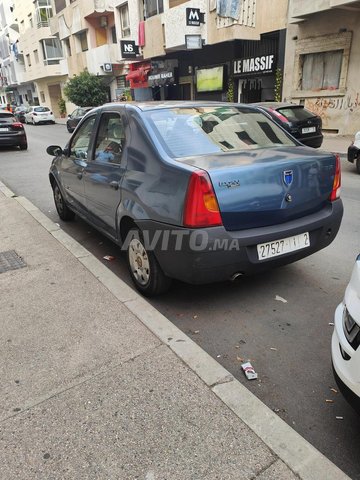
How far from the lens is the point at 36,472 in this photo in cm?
191

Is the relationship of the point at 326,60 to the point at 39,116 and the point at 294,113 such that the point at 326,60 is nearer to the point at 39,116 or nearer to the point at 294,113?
the point at 294,113

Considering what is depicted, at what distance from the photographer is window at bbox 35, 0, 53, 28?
137 feet

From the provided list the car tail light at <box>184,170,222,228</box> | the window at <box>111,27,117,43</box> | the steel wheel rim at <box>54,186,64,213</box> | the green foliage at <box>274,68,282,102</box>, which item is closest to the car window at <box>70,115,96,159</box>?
the steel wheel rim at <box>54,186,64,213</box>

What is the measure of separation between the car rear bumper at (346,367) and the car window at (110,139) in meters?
2.51

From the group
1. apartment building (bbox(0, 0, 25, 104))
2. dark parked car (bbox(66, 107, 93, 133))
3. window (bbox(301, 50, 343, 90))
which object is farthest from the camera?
apartment building (bbox(0, 0, 25, 104))

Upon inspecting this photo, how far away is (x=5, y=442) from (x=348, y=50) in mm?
16041

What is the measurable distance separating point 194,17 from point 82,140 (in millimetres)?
16853

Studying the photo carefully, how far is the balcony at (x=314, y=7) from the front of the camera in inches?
515

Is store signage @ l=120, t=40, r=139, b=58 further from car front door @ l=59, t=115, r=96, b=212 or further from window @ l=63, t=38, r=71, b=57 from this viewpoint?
car front door @ l=59, t=115, r=96, b=212

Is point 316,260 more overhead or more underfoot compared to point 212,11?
more underfoot

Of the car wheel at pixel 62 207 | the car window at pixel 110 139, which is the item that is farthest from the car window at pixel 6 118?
the car window at pixel 110 139

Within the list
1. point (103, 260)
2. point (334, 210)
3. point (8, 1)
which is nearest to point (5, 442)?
point (103, 260)

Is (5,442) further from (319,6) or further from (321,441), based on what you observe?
(319,6)

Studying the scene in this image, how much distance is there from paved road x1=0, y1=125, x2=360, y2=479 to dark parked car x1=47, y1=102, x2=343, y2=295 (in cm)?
41
